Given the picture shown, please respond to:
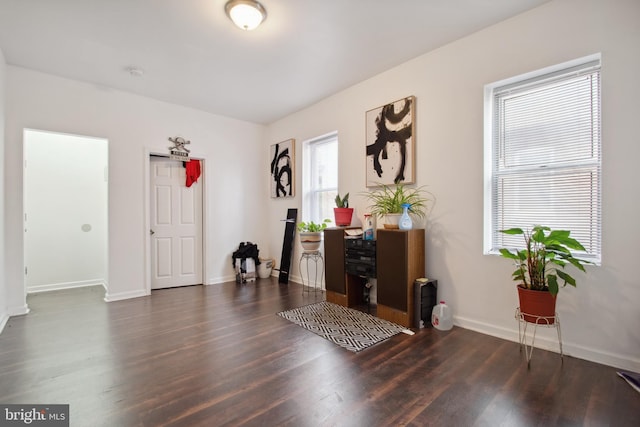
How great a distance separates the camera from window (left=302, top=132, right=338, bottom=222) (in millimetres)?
4414

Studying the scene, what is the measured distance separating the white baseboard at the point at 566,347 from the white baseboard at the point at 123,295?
4078 mm

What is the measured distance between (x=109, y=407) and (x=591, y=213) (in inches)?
140

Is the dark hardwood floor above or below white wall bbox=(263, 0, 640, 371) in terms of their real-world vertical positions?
below

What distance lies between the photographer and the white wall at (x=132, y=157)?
333 centimetres

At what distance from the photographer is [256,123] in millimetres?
5445

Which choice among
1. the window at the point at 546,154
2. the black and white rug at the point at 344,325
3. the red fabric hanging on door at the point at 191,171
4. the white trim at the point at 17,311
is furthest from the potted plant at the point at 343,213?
the white trim at the point at 17,311

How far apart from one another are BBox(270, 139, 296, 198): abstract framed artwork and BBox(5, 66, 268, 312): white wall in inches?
13.6

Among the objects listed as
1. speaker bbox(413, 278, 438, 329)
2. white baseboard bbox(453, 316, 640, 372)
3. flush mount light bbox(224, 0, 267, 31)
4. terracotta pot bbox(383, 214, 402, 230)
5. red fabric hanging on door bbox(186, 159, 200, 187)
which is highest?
flush mount light bbox(224, 0, 267, 31)

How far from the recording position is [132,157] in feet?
13.5

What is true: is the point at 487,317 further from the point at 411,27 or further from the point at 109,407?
the point at 109,407

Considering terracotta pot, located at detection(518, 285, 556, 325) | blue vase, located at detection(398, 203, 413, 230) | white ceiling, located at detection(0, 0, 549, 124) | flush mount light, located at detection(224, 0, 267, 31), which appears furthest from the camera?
blue vase, located at detection(398, 203, 413, 230)

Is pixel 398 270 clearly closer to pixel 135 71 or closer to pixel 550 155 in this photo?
pixel 550 155

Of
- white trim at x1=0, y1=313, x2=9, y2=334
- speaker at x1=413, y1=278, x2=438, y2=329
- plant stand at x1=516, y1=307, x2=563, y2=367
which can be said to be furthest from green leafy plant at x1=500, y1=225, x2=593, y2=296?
white trim at x1=0, y1=313, x2=9, y2=334

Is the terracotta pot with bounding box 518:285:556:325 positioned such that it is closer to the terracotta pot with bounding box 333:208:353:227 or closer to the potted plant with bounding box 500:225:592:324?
the potted plant with bounding box 500:225:592:324
